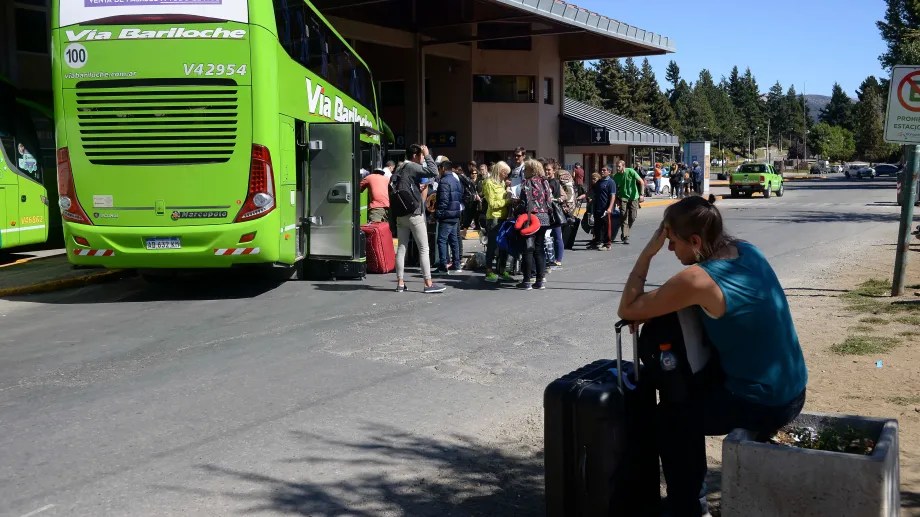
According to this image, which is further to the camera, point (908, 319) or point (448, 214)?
point (448, 214)

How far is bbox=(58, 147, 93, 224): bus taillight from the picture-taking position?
10945 mm

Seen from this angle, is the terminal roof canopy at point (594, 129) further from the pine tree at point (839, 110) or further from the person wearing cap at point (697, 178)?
the pine tree at point (839, 110)

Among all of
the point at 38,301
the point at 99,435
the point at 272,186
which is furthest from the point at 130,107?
the point at 99,435

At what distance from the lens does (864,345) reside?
27.2ft

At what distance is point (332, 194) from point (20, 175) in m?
5.93

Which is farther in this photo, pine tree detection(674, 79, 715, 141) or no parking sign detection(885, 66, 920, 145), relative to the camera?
pine tree detection(674, 79, 715, 141)

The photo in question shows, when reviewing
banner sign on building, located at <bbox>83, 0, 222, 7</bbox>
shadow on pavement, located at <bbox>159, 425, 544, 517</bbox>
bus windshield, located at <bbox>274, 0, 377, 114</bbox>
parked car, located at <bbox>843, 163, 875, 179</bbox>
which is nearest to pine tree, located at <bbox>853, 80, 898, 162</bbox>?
parked car, located at <bbox>843, 163, 875, 179</bbox>

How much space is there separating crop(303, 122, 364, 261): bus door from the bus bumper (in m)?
1.82

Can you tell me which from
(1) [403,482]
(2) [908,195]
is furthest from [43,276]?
(2) [908,195]

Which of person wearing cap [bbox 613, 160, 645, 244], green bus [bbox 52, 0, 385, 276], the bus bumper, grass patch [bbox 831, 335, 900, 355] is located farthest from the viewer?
person wearing cap [bbox 613, 160, 645, 244]

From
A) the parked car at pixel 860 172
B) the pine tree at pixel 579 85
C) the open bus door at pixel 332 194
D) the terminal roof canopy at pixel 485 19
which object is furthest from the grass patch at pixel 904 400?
the parked car at pixel 860 172

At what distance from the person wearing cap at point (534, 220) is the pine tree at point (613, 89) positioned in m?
71.3

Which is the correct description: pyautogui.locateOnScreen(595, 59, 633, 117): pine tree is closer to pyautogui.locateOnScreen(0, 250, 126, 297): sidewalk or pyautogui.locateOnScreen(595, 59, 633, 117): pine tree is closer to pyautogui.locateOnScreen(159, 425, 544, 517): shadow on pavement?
pyautogui.locateOnScreen(0, 250, 126, 297): sidewalk

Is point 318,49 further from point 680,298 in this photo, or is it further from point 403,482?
point 680,298
